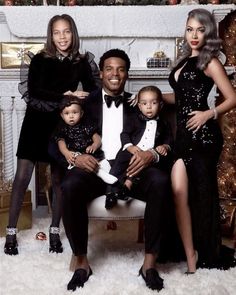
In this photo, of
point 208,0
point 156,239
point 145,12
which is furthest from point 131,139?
point 208,0

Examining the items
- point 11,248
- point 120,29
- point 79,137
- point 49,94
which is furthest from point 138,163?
point 120,29

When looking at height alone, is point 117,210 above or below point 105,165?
below

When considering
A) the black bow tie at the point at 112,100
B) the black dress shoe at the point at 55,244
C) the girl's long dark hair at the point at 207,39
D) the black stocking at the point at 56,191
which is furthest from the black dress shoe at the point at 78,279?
the girl's long dark hair at the point at 207,39

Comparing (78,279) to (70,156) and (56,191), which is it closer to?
(70,156)

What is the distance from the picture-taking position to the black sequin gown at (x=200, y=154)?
9.91 feet

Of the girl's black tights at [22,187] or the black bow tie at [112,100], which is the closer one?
the black bow tie at [112,100]

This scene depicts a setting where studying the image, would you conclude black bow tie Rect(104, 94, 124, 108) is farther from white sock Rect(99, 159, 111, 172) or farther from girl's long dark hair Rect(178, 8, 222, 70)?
girl's long dark hair Rect(178, 8, 222, 70)

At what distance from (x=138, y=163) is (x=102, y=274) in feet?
2.17

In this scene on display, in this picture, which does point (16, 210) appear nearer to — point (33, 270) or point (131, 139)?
point (33, 270)

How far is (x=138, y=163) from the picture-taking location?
2.93 meters

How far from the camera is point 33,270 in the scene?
311cm

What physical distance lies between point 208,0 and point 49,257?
2.44 metres

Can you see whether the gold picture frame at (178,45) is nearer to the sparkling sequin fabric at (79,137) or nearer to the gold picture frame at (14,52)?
the gold picture frame at (14,52)

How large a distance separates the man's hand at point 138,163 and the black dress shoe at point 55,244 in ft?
2.90
